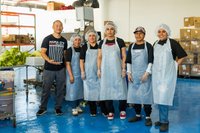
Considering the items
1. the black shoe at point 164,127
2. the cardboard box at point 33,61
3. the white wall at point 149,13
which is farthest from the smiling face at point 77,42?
the white wall at point 149,13

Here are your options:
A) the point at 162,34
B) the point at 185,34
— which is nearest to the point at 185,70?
the point at 185,34

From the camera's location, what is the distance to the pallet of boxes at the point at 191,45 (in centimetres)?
860

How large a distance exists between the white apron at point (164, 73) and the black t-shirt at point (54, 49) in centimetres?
147

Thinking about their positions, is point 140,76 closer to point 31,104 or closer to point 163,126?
point 163,126

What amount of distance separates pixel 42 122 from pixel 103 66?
121cm

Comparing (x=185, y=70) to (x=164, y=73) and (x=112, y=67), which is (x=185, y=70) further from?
(x=164, y=73)

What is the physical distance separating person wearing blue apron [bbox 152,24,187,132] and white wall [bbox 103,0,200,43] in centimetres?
639

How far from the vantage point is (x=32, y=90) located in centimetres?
689

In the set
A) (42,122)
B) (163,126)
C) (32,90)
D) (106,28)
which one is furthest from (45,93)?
(32,90)

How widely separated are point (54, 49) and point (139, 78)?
4.44 ft

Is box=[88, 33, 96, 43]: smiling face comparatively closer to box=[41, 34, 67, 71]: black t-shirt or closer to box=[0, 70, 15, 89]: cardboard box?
box=[41, 34, 67, 71]: black t-shirt

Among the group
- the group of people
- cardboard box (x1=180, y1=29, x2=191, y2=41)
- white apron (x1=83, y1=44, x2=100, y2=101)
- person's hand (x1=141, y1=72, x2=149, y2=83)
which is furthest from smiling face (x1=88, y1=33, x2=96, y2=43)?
cardboard box (x1=180, y1=29, x2=191, y2=41)

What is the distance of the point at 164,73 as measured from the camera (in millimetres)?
3588

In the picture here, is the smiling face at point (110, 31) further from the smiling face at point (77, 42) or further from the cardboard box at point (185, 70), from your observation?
the cardboard box at point (185, 70)
